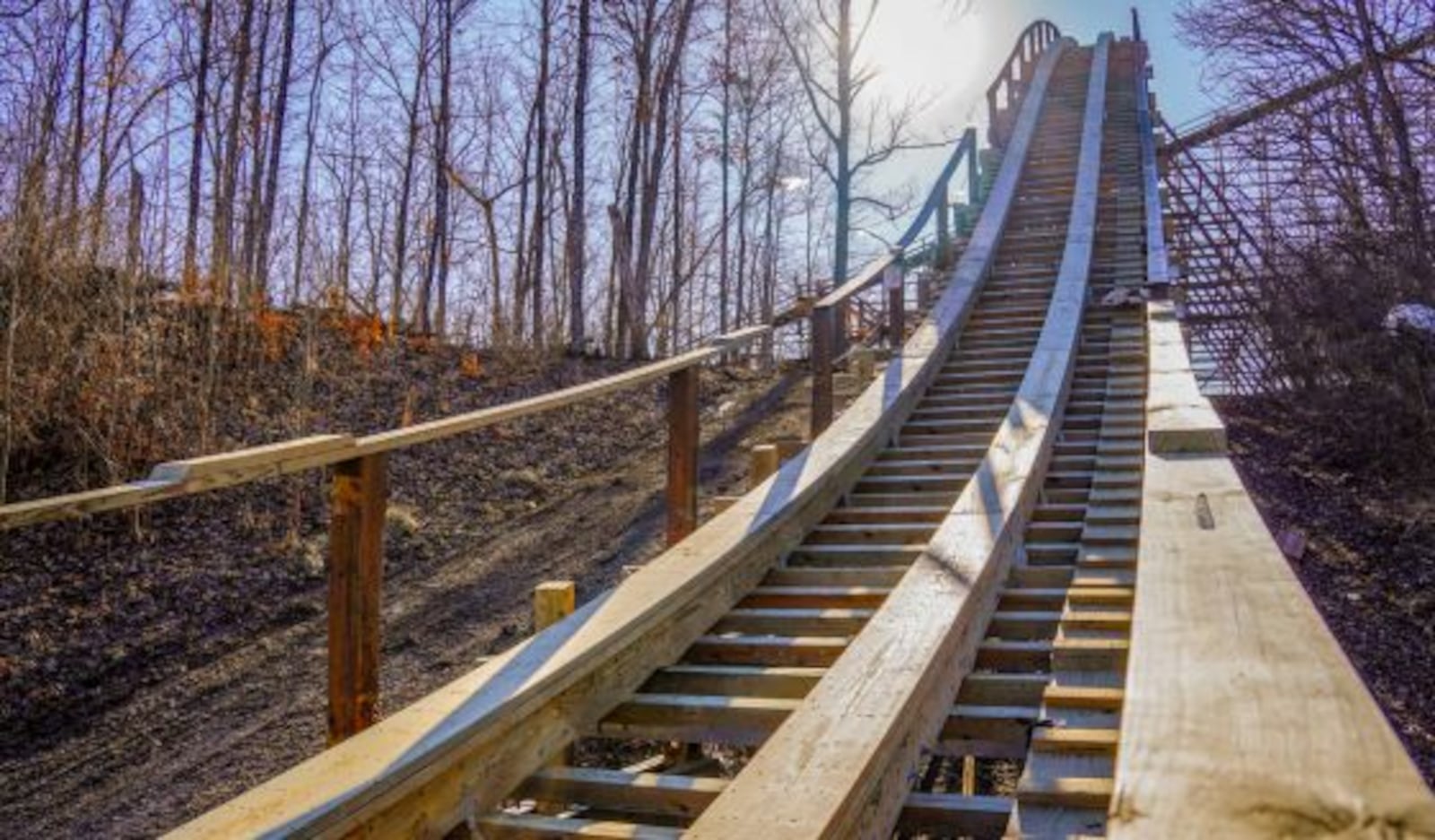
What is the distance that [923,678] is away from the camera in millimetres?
3635

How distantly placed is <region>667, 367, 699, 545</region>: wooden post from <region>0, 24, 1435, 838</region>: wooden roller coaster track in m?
0.03

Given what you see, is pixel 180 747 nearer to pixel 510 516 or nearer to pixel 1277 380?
pixel 510 516

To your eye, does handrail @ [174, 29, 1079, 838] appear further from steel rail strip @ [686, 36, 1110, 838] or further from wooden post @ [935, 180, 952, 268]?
wooden post @ [935, 180, 952, 268]

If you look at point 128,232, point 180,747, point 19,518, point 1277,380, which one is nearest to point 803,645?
point 19,518

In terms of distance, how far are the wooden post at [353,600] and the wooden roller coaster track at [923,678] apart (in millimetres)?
33

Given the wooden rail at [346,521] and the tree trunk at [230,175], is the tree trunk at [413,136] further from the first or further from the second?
the wooden rail at [346,521]

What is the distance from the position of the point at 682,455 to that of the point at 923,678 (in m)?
3.11

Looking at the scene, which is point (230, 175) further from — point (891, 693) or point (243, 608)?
point (891, 693)

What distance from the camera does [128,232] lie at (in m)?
11.1

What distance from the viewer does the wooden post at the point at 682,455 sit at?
652 cm

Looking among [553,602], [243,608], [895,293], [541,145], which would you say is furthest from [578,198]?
[553,602]

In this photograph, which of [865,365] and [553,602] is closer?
[553,602]

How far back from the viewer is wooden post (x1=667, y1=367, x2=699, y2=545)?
21.4 ft

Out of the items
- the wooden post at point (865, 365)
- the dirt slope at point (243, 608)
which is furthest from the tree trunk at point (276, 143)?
the wooden post at point (865, 365)
